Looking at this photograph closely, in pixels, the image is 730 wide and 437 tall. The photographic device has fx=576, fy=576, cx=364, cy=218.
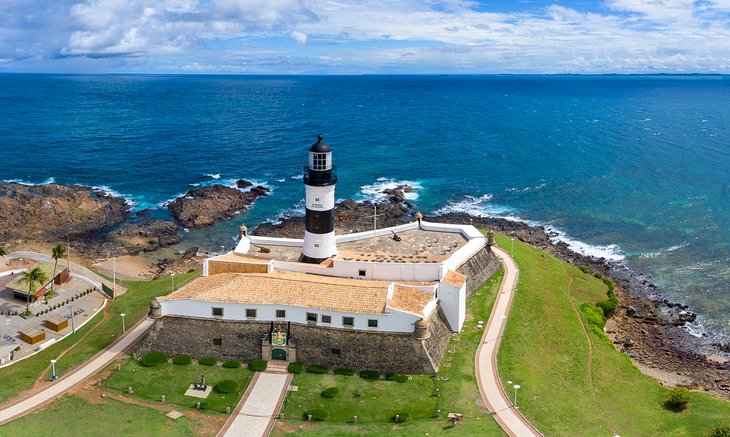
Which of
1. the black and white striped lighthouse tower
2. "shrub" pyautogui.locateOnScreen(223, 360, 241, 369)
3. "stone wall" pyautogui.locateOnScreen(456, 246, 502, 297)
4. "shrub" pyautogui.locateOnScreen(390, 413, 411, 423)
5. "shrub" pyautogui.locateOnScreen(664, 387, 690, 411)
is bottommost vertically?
"shrub" pyautogui.locateOnScreen(664, 387, 690, 411)

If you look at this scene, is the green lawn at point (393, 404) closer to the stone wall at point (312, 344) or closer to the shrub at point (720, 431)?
the stone wall at point (312, 344)

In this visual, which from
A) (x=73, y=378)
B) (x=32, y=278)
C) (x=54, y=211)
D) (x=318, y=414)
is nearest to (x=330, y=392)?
(x=318, y=414)

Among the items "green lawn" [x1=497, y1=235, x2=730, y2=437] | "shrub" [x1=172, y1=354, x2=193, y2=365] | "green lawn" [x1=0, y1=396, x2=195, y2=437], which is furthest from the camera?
"shrub" [x1=172, y1=354, x2=193, y2=365]

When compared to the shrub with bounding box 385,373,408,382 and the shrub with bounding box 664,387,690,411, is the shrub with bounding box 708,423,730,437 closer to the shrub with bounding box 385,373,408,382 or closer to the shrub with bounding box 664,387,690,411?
the shrub with bounding box 664,387,690,411

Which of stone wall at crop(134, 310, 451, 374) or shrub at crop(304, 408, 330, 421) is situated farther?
stone wall at crop(134, 310, 451, 374)

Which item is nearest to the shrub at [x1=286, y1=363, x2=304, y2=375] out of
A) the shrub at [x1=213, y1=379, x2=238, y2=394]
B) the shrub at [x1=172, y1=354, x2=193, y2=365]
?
the shrub at [x1=213, y1=379, x2=238, y2=394]

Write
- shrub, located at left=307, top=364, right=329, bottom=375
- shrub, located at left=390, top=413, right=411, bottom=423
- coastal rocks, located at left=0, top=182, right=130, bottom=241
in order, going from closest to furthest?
1. shrub, located at left=390, top=413, right=411, bottom=423
2. shrub, located at left=307, top=364, right=329, bottom=375
3. coastal rocks, located at left=0, top=182, right=130, bottom=241

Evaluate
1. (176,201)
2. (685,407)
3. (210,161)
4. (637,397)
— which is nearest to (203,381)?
(637,397)
